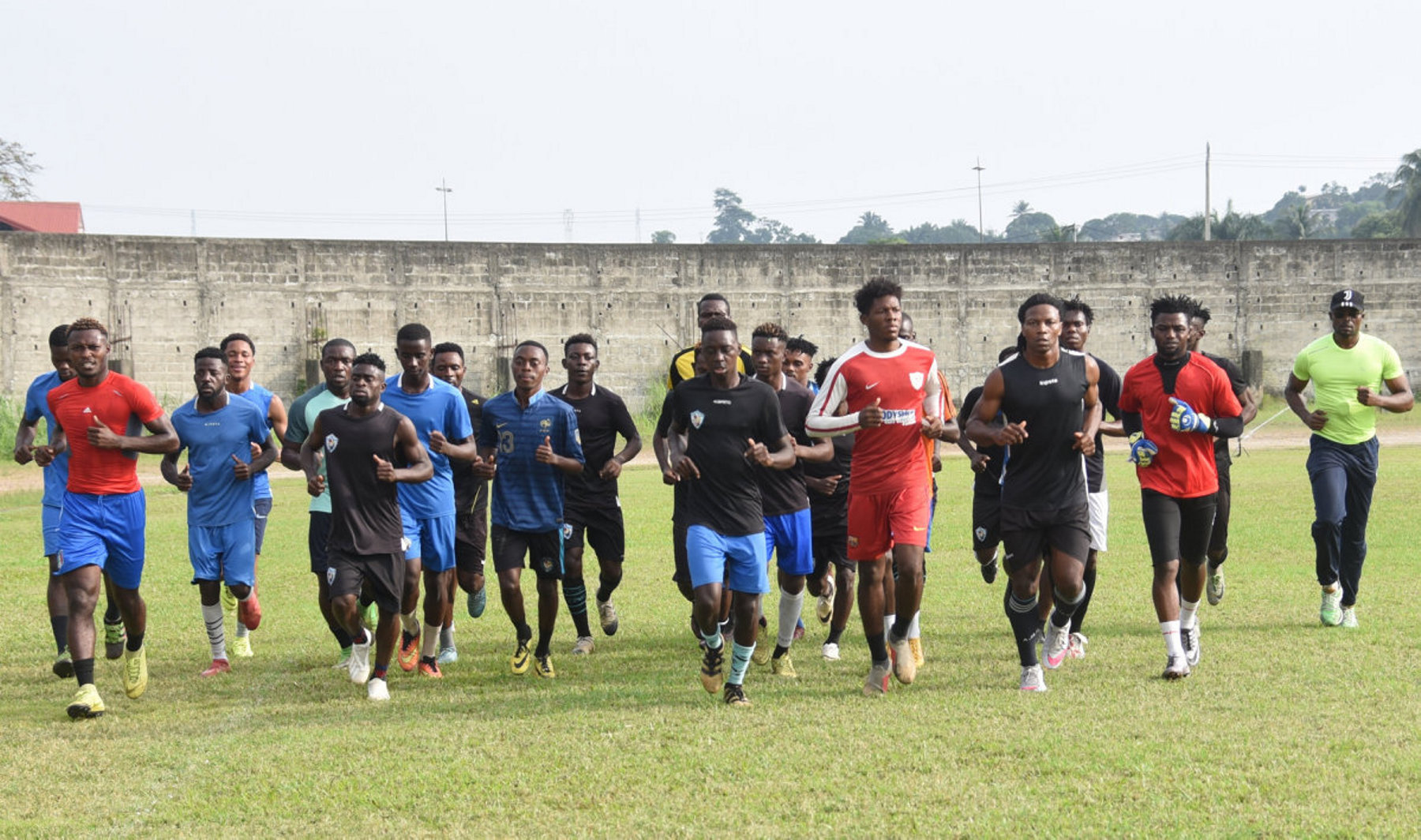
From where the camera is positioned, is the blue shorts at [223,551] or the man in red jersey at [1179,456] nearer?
the man in red jersey at [1179,456]

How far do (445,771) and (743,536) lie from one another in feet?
7.73

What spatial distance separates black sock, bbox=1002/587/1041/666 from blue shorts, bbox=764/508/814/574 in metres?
1.39

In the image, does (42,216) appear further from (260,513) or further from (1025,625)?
(1025,625)

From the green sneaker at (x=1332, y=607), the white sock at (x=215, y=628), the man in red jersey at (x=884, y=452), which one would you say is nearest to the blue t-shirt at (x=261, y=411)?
the white sock at (x=215, y=628)

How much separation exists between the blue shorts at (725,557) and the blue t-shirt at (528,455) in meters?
1.53

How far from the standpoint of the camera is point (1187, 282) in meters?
39.6

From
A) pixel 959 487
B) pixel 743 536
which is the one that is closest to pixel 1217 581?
pixel 743 536

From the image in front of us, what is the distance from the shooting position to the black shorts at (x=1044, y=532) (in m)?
8.11

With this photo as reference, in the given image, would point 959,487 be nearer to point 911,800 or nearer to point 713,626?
point 713,626

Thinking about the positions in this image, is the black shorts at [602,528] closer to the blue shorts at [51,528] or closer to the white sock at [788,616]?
the white sock at [788,616]

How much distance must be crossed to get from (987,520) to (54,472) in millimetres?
6181

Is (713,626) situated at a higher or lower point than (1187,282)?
lower

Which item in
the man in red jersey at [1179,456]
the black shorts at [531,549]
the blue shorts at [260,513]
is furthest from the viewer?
the blue shorts at [260,513]

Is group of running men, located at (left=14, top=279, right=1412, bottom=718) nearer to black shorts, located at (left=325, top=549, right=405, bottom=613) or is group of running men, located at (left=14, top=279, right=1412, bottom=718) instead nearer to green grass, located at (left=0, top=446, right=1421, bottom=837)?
black shorts, located at (left=325, top=549, right=405, bottom=613)
